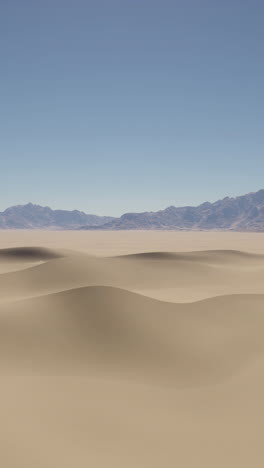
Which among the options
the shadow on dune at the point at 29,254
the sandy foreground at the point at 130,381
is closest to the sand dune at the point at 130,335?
the sandy foreground at the point at 130,381

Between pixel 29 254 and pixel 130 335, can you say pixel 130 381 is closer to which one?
pixel 130 335

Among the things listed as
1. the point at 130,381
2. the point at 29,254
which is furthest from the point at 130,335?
the point at 29,254

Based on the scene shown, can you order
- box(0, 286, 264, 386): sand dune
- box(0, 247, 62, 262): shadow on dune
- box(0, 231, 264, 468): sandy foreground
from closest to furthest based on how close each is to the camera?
box(0, 231, 264, 468): sandy foreground < box(0, 286, 264, 386): sand dune < box(0, 247, 62, 262): shadow on dune

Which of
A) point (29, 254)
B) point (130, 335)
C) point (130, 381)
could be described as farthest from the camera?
point (29, 254)

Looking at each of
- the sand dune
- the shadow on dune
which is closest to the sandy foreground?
the sand dune

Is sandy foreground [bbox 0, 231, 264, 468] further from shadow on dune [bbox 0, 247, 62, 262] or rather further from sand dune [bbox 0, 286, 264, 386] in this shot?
shadow on dune [bbox 0, 247, 62, 262]

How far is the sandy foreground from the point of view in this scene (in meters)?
6.03

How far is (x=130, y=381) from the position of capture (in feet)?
29.0

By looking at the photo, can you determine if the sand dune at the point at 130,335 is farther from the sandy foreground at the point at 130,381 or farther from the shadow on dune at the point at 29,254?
the shadow on dune at the point at 29,254

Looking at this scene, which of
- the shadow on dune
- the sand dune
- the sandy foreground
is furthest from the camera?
the shadow on dune

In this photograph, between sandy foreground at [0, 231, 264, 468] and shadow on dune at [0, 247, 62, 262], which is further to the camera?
shadow on dune at [0, 247, 62, 262]

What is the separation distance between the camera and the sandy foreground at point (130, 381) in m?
6.03

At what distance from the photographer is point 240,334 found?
11992 mm

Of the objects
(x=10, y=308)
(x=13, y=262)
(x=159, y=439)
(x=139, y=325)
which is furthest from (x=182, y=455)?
(x=13, y=262)
